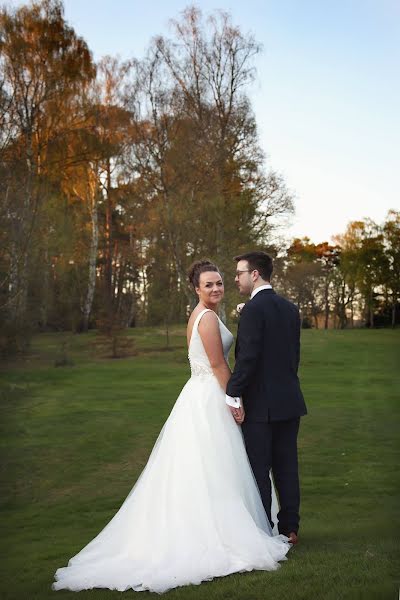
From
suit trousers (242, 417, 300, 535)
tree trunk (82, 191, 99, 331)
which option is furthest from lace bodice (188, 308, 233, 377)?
tree trunk (82, 191, 99, 331)

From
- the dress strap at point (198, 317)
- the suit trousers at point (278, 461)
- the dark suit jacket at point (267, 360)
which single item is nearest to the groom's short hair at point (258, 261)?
the dark suit jacket at point (267, 360)

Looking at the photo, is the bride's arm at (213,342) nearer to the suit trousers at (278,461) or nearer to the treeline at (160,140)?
the suit trousers at (278,461)

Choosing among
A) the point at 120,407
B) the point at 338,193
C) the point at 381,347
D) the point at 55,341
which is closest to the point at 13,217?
the point at 120,407

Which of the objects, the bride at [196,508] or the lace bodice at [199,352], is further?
the lace bodice at [199,352]

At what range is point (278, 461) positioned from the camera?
17.5 feet

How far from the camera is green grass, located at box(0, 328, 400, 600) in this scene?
450 cm

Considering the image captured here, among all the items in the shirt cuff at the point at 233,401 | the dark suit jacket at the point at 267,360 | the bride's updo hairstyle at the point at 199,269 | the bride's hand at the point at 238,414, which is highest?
the bride's updo hairstyle at the point at 199,269

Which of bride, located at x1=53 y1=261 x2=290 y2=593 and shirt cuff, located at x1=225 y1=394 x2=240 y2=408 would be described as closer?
bride, located at x1=53 y1=261 x2=290 y2=593

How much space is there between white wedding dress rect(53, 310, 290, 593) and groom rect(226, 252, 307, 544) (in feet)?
0.42

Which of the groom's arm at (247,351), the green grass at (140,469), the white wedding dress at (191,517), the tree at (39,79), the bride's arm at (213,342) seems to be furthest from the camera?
the tree at (39,79)

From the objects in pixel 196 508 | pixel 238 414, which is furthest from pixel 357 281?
pixel 196 508

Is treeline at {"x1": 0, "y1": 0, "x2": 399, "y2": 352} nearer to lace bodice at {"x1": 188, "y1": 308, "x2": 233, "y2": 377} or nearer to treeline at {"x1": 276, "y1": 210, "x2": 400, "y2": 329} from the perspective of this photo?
lace bodice at {"x1": 188, "y1": 308, "x2": 233, "y2": 377}

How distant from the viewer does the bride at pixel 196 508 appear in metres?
4.65

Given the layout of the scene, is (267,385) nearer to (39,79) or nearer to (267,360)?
(267,360)
